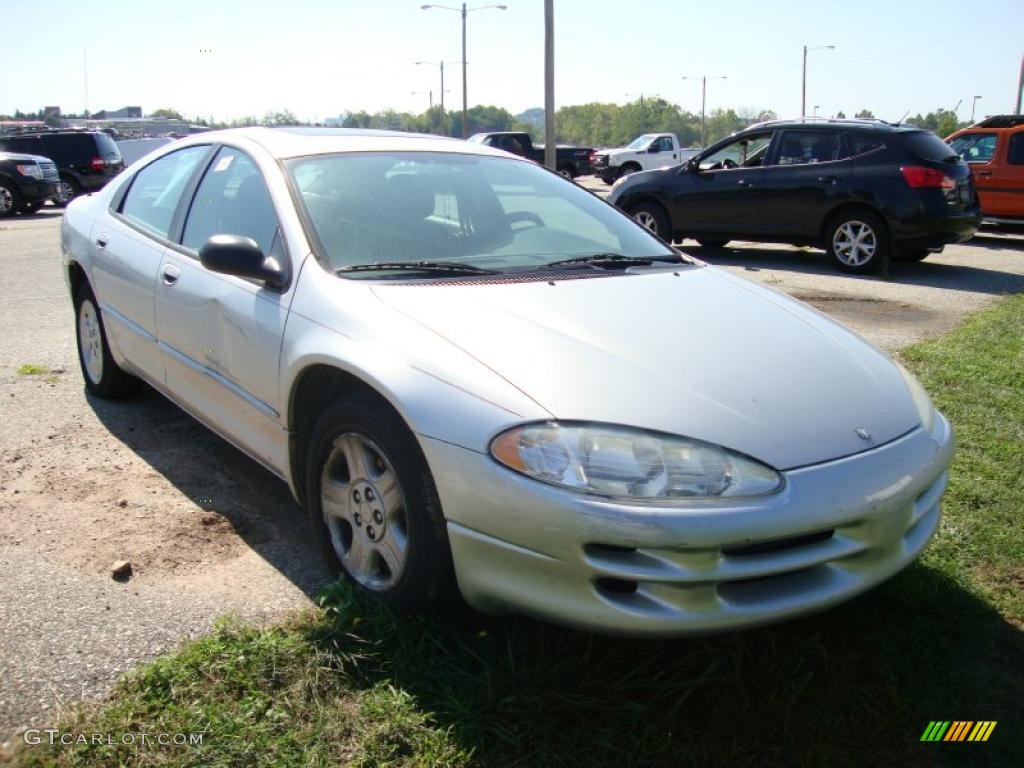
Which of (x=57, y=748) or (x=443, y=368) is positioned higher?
(x=443, y=368)

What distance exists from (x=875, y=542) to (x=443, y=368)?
1241 mm

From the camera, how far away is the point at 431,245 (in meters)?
3.43

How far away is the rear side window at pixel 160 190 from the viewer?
4215mm

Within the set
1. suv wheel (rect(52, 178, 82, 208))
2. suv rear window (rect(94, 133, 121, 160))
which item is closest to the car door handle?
suv wheel (rect(52, 178, 82, 208))

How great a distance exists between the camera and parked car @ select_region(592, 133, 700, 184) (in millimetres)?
31969

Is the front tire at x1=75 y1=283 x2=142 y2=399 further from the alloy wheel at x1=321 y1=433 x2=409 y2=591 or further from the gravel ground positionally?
the alloy wheel at x1=321 y1=433 x2=409 y2=591

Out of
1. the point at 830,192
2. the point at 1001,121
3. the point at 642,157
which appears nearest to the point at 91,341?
the point at 830,192

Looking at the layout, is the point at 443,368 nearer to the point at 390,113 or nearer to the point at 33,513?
the point at 33,513

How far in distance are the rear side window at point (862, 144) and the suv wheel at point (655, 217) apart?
249cm

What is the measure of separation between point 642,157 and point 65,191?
18.5 meters

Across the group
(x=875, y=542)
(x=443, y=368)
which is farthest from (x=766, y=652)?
(x=443, y=368)

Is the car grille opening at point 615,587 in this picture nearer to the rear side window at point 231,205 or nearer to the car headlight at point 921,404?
the car headlight at point 921,404

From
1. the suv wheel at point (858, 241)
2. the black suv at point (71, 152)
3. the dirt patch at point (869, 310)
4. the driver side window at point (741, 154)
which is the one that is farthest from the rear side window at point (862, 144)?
the black suv at point (71, 152)

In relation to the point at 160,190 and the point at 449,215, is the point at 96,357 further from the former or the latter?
the point at 449,215
